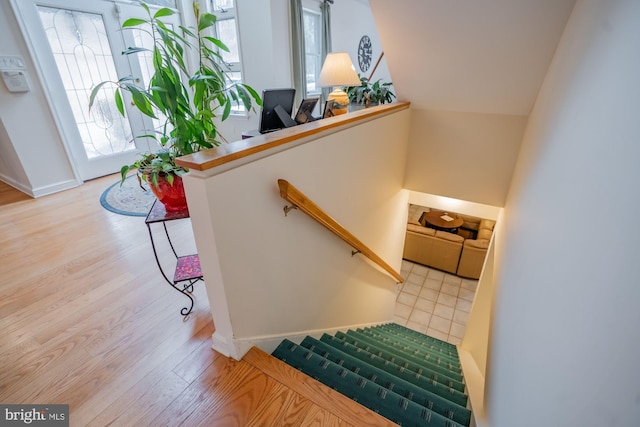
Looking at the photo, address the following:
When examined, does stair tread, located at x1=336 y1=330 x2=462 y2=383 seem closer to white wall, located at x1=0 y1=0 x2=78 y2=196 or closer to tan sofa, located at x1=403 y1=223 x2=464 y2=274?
tan sofa, located at x1=403 y1=223 x2=464 y2=274

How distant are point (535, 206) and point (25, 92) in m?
4.63

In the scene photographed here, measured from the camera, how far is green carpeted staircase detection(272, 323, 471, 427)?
1.39 m

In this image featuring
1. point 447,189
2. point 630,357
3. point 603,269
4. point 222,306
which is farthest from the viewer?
point 447,189

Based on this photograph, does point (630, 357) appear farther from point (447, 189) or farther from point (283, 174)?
point (447, 189)

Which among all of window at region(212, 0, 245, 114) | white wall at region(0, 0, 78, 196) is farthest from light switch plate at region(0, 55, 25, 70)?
window at region(212, 0, 245, 114)

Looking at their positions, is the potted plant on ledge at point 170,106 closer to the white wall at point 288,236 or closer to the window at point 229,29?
the white wall at point 288,236

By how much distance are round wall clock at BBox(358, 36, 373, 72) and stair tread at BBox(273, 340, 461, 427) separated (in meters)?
5.76

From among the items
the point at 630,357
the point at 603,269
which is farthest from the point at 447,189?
the point at 630,357

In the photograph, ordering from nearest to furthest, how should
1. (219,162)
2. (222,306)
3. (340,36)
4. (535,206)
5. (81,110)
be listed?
1. (219,162)
2. (222,306)
3. (535,206)
4. (81,110)
5. (340,36)

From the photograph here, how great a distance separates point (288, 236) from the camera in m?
1.50

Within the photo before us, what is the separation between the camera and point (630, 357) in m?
0.54

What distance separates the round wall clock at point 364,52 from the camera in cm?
578

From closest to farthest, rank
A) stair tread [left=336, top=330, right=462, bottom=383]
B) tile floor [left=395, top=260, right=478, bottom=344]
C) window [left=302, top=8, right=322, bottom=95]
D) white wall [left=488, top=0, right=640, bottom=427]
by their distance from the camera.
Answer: white wall [left=488, top=0, right=640, bottom=427]
stair tread [left=336, top=330, right=462, bottom=383]
tile floor [left=395, top=260, right=478, bottom=344]
window [left=302, top=8, right=322, bottom=95]

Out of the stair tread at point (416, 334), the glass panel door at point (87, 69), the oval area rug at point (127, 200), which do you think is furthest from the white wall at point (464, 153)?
the glass panel door at point (87, 69)
